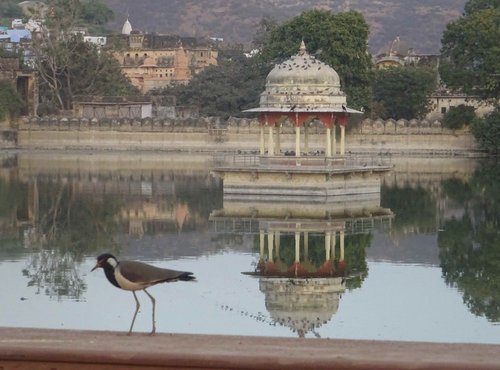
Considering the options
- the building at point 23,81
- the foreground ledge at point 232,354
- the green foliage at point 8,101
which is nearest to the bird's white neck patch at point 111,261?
the foreground ledge at point 232,354

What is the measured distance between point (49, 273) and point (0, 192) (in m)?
15.4

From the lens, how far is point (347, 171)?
30.0 metres

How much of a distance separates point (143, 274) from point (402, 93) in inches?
2042

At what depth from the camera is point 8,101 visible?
181 ft

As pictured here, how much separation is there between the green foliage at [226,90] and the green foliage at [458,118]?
37.7 ft

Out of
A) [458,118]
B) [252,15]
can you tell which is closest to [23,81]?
[458,118]

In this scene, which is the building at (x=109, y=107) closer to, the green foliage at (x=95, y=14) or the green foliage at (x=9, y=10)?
the green foliage at (x=95, y=14)

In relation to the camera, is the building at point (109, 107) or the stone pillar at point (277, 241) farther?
the building at point (109, 107)

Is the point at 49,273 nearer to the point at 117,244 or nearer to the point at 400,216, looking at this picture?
the point at 117,244

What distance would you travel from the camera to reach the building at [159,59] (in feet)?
288

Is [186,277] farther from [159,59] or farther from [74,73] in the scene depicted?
[159,59]

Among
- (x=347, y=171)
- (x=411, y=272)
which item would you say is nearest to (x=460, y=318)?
(x=411, y=272)

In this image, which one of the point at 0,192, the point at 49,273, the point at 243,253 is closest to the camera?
the point at 49,273

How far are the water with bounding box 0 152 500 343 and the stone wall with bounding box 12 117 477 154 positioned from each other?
14.2m
